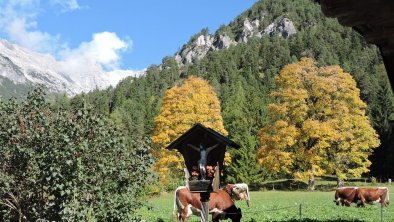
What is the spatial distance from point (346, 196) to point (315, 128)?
13.3 meters

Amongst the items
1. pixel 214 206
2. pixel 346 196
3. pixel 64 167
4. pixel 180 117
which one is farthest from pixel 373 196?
pixel 180 117

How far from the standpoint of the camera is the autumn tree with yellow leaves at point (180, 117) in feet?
143

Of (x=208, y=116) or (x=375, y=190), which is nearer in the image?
(x=375, y=190)

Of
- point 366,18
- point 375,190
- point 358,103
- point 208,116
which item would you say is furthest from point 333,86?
point 366,18

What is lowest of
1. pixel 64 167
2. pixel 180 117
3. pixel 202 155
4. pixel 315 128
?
pixel 64 167

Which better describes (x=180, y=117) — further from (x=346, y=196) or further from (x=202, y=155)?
(x=202, y=155)

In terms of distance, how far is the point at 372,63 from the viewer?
14225 centimetres

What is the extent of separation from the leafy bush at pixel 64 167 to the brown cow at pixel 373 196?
17398mm

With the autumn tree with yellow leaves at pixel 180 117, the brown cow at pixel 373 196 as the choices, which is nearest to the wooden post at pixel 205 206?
the brown cow at pixel 373 196

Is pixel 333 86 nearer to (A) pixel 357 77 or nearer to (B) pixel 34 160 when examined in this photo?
(B) pixel 34 160

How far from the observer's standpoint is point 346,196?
1068 inches

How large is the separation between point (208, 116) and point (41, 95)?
106ft

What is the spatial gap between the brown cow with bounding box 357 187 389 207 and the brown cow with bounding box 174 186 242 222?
12.1 m

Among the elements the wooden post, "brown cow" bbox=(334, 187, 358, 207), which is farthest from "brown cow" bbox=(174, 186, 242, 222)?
"brown cow" bbox=(334, 187, 358, 207)
